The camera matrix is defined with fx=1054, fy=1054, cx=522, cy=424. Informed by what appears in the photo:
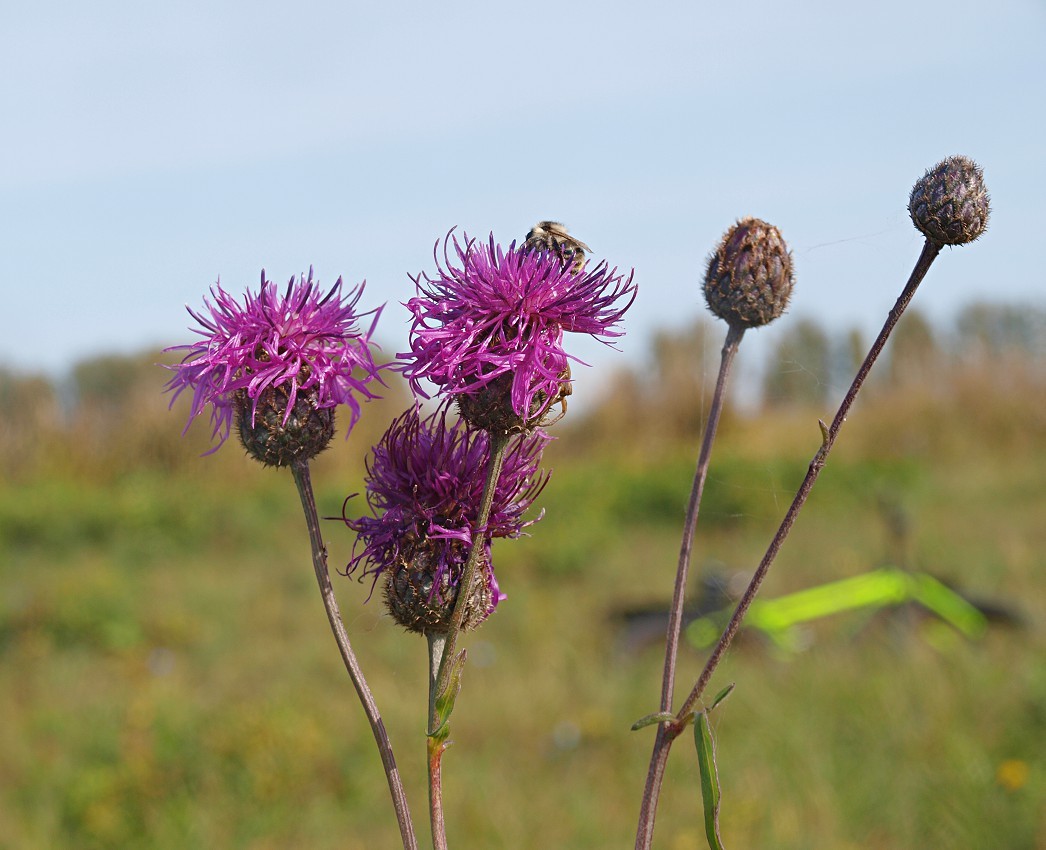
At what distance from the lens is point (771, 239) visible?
63.9 inches

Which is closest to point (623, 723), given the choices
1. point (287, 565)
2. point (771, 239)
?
point (287, 565)

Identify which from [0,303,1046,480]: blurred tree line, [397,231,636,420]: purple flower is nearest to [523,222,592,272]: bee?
[397,231,636,420]: purple flower

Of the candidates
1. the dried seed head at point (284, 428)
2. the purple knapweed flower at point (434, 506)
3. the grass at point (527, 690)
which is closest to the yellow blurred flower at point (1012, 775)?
the grass at point (527, 690)

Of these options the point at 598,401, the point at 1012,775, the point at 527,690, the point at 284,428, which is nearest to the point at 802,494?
the point at 284,428

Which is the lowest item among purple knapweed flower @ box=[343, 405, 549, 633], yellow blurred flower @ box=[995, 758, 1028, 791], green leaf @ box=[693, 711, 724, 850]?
yellow blurred flower @ box=[995, 758, 1028, 791]

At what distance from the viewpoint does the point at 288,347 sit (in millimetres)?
1347

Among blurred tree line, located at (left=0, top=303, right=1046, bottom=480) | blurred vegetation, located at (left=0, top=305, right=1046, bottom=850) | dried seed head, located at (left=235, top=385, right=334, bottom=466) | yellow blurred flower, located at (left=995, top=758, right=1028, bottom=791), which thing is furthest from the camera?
blurred tree line, located at (left=0, top=303, right=1046, bottom=480)

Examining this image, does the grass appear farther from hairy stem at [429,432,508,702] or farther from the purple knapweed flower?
hairy stem at [429,432,508,702]

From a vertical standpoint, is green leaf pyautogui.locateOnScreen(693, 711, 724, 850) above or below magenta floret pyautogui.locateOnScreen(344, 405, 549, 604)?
below

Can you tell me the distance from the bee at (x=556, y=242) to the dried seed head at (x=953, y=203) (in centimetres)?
41

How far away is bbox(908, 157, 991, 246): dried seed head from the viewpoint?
4.13ft

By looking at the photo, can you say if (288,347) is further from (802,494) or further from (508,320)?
(802,494)

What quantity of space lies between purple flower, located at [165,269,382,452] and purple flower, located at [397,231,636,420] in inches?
4.9

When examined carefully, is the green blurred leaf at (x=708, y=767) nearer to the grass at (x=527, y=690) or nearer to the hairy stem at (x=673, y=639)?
the hairy stem at (x=673, y=639)
